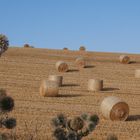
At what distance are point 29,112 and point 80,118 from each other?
8.70 metres

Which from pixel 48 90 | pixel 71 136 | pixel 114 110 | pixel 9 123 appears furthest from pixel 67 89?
pixel 71 136

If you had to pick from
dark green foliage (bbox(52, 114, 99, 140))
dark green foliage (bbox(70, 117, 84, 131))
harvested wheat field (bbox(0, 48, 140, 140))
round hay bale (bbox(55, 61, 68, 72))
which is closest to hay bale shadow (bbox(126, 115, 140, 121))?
harvested wheat field (bbox(0, 48, 140, 140))

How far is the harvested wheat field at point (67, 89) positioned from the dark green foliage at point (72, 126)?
413 cm

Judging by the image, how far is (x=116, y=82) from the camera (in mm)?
24828

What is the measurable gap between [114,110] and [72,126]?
8.83m

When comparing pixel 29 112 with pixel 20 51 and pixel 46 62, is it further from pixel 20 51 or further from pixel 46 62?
pixel 20 51

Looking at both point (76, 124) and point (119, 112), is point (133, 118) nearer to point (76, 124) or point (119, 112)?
point (119, 112)

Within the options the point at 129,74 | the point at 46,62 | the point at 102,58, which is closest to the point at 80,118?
the point at 129,74

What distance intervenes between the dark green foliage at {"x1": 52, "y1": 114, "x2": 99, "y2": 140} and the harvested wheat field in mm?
4129

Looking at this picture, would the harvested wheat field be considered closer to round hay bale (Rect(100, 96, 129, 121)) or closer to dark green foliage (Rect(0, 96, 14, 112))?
round hay bale (Rect(100, 96, 129, 121))

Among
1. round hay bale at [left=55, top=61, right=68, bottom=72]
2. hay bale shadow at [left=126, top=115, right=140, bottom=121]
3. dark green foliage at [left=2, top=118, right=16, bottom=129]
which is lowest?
hay bale shadow at [left=126, top=115, right=140, bottom=121]

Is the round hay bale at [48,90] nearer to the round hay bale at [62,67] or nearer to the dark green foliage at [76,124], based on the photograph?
the round hay bale at [62,67]

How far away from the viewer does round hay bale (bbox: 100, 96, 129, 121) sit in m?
14.4

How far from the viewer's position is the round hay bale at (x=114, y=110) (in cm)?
1440
